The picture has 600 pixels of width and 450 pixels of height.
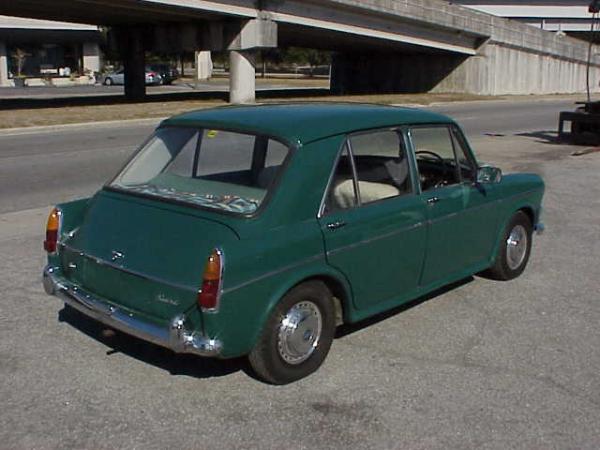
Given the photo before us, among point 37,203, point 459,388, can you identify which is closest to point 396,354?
point 459,388

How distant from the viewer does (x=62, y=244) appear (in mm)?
4699

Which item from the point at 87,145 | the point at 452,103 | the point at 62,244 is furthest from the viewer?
the point at 452,103

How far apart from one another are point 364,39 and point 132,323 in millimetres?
34599

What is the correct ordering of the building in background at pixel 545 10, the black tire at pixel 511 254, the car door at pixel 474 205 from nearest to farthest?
the car door at pixel 474 205, the black tire at pixel 511 254, the building in background at pixel 545 10

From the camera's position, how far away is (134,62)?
36781 mm

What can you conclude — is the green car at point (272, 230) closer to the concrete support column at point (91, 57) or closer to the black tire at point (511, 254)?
the black tire at point (511, 254)

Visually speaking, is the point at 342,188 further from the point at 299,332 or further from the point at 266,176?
the point at 299,332

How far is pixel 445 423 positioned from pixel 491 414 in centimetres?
29

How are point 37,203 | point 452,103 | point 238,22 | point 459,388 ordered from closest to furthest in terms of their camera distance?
point 459,388, point 37,203, point 238,22, point 452,103

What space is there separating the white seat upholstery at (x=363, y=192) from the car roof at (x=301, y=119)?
34 centimetres

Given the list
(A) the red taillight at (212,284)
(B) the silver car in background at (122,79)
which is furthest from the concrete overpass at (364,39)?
(A) the red taillight at (212,284)

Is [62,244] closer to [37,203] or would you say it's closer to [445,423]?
[445,423]

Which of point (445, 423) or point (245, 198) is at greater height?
point (245, 198)

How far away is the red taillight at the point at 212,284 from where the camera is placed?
12.6 ft
